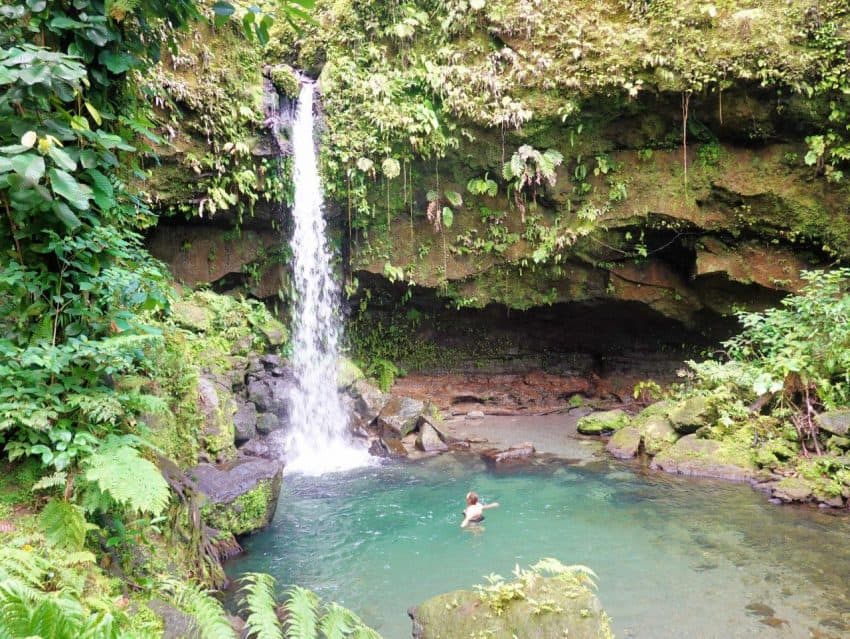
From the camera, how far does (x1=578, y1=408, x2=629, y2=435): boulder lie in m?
11.3

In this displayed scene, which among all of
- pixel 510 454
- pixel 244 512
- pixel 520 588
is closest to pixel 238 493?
pixel 244 512

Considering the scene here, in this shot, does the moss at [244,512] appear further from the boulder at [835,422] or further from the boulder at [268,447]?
the boulder at [835,422]

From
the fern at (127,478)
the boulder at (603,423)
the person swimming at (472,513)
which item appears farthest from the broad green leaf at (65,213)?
the boulder at (603,423)

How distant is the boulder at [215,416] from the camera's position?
24.2 feet

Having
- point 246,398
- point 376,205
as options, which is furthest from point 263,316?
point 376,205

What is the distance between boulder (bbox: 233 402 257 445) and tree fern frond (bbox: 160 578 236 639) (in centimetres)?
509

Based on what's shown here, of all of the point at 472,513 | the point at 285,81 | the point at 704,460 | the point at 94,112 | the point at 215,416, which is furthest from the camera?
the point at 285,81

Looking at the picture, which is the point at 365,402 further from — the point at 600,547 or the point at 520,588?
the point at 520,588

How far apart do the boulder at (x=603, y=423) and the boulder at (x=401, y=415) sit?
3.40 meters

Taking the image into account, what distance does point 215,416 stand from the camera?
7.66 m

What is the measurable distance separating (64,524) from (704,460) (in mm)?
8530

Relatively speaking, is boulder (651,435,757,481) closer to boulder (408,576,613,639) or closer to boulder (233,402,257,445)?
boulder (408,576,613,639)

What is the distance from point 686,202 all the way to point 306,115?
27.7 feet

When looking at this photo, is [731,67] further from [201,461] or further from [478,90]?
[201,461]
